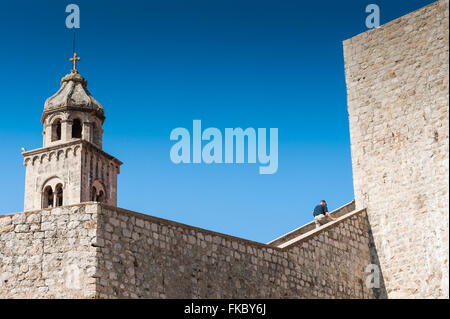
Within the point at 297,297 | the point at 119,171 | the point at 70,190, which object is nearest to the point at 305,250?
the point at 297,297

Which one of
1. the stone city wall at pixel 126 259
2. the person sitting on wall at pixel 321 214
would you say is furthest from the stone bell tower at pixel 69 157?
the stone city wall at pixel 126 259

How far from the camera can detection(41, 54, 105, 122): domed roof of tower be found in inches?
1702

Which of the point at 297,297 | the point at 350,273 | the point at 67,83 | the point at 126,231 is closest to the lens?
the point at 126,231

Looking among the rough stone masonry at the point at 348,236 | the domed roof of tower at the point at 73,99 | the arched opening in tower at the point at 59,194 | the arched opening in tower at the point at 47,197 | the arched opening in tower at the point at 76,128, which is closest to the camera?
the rough stone masonry at the point at 348,236

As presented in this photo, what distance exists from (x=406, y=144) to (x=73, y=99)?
27665 millimetres

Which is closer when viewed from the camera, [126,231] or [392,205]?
[126,231]


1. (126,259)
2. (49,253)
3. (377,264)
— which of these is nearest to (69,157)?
(377,264)

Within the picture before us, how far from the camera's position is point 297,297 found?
17.1 metres

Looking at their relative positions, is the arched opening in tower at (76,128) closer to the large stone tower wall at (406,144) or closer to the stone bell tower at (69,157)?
the stone bell tower at (69,157)

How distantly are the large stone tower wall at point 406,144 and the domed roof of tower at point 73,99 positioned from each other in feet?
82.9

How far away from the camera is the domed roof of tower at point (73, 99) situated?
43.2m

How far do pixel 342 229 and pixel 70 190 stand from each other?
83.1 feet
